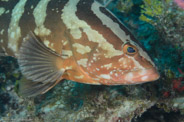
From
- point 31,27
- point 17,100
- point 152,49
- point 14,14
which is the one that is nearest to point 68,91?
point 17,100

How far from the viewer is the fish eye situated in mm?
2684

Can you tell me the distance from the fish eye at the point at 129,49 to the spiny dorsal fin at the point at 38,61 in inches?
47.9

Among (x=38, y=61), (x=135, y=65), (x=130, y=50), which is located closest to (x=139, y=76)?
(x=135, y=65)

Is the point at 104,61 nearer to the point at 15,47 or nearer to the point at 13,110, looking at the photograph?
the point at 15,47

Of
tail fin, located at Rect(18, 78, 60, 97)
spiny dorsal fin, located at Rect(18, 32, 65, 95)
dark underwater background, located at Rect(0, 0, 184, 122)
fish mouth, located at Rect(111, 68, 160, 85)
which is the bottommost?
dark underwater background, located at Rect(0, 0, 184, 122)

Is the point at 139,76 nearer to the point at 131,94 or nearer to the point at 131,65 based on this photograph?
the point at 131,65

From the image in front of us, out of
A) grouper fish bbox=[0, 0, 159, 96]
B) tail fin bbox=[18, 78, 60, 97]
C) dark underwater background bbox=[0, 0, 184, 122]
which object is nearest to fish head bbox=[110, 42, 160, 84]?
grouper fish bbox=[0, 0, 159, 96]

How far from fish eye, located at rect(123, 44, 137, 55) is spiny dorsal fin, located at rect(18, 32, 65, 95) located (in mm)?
1218

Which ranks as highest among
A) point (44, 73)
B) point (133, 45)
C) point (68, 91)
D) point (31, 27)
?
point (31, 27)

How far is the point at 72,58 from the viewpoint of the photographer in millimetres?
3072

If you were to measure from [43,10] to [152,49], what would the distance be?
3336 millimetres

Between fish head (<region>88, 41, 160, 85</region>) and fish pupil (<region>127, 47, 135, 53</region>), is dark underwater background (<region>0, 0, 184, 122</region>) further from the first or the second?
fish pupil (<region>127, 47, 135, 53</region>)

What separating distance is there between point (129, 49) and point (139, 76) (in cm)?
46

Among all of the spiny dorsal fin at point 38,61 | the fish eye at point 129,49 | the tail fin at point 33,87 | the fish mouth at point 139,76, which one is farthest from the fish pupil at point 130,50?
the tail fin at point 33,87
